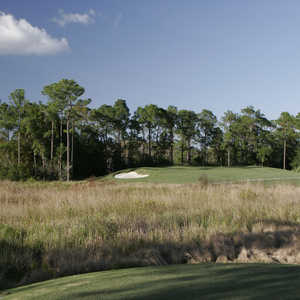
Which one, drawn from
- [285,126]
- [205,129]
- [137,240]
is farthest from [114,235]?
[285,126]

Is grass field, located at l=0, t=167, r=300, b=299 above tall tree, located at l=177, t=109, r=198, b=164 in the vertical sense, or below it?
below

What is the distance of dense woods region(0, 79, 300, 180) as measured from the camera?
4322 cm

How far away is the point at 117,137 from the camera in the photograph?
2233 inches

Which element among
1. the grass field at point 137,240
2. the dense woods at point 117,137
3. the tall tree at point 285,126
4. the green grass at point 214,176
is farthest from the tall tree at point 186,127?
the grass field at point 137,240

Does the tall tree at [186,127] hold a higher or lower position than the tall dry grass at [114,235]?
higher

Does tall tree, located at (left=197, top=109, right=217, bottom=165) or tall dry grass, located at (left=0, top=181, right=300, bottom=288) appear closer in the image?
tall dry grass, located at (left=0, top=181, right=300, bottom=288)

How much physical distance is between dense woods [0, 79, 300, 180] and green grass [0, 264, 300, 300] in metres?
38.4

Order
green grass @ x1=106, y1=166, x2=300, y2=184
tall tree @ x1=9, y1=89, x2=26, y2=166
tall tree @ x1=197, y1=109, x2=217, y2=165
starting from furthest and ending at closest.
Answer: tall tree @ x1=197, y1=109, x2=217, y2=165 → tall tree @ x1=9, y1=89, x2=26, y2=166 → green grass @ x1=106, y1=166, x2=300, y2=184

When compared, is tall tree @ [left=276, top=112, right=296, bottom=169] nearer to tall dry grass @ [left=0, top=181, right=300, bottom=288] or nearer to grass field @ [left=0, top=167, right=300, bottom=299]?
tall dry grass @ [left=0, top=181, right=300, bottom=288]

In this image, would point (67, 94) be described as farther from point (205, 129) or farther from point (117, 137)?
point (205, 129)

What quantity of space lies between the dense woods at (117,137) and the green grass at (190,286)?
126 feet

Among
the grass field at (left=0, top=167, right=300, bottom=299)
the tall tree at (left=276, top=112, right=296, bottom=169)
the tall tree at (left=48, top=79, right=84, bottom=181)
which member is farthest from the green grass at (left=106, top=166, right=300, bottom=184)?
the tall tree at (left=276, top=112, right=296, bottom=169)

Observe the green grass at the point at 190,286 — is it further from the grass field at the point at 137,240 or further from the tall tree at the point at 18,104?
the tall tree at the point at 18,104

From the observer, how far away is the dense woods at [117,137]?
43.2 metres
